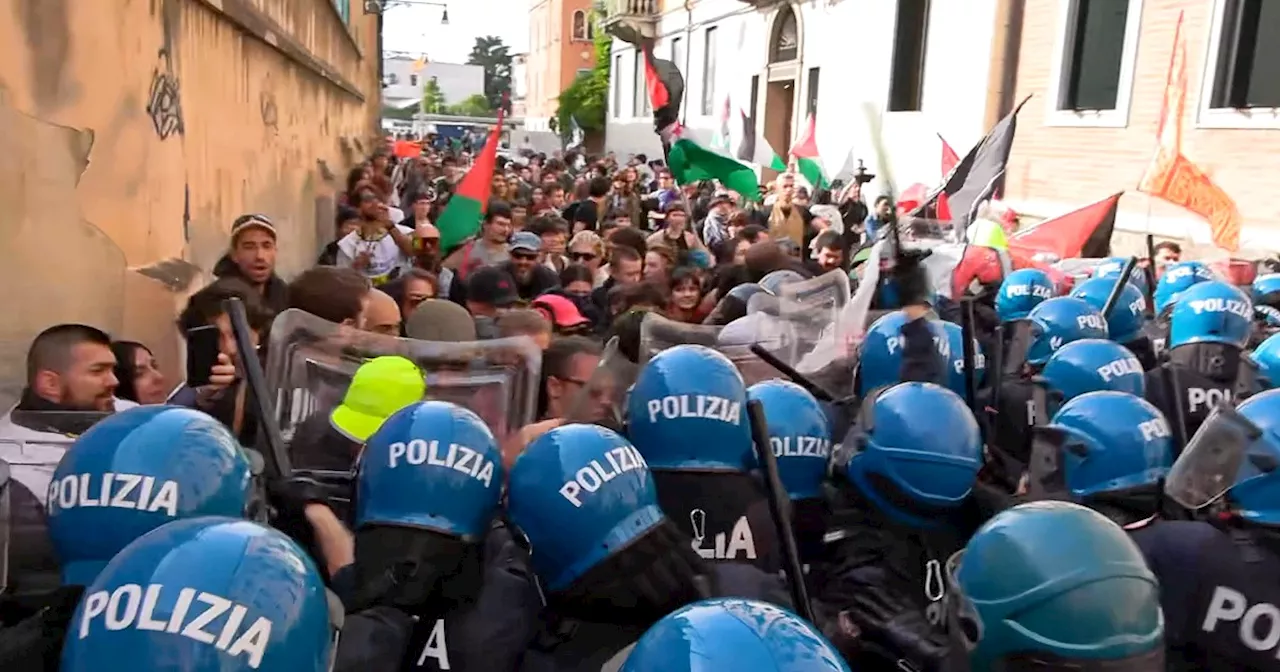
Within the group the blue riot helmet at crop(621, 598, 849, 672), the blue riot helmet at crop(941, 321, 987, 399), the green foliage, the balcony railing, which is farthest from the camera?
the green foliage

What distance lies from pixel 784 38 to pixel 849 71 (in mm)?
5255

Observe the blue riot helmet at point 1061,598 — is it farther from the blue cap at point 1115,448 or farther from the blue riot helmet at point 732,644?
the blue cap at point 1115,448

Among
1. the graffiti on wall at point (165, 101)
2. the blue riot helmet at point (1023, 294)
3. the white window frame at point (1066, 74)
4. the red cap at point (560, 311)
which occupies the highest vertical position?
the white window frame at point (1066, 74)

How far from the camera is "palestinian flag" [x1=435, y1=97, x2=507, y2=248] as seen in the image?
848 centimetres

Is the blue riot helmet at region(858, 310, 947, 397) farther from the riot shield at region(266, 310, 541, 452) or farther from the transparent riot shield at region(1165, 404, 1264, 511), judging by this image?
the riot shield at region(266, 310, 541, 452)

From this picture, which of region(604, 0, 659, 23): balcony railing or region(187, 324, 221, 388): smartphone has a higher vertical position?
region(604, 0, 659, 23): balcony railing

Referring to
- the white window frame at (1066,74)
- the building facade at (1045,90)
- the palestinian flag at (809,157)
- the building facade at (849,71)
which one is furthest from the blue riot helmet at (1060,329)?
the white window frame at (1066,74)

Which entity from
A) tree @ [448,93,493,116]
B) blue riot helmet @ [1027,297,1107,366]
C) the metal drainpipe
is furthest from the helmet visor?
tree @ [448,93,493,116]

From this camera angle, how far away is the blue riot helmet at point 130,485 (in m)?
2.20

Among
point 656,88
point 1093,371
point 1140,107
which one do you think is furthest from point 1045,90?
point 1093,371

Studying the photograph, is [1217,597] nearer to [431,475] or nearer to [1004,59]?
[431,475]

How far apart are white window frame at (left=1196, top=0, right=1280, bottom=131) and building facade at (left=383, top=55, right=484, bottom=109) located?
76.3 metres

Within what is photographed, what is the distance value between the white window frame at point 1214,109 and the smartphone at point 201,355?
11.3 meters

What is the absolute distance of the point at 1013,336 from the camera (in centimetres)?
516
